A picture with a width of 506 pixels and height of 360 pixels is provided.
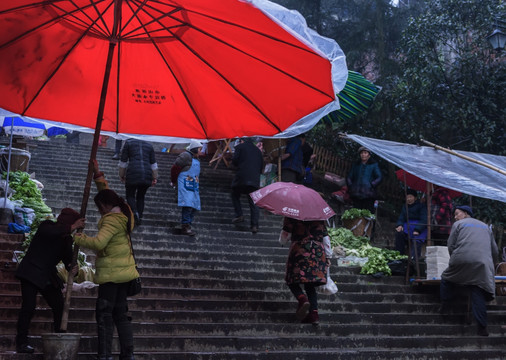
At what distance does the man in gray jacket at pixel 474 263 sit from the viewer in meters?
9.43

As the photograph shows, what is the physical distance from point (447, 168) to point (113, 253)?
520cm

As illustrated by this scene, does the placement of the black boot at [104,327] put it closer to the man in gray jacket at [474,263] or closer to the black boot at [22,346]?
the black boot at [22,346]

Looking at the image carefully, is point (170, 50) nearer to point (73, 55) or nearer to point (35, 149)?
point (73, 55)

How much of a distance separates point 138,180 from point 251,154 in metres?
2.37

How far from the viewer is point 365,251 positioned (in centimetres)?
1174

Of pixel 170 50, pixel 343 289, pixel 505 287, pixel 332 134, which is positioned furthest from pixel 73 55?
pixel 332 134

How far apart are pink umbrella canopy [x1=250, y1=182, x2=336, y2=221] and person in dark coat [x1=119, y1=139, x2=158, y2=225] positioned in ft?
9.42

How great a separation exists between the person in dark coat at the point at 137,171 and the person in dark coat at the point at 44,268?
4.25m

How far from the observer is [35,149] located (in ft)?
51.9

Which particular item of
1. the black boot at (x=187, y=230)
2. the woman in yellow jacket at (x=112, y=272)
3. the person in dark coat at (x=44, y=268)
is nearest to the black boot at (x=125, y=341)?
the woman in yellow jacket at (x=112, y=272)

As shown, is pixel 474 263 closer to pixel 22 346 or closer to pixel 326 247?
pixel 326 247

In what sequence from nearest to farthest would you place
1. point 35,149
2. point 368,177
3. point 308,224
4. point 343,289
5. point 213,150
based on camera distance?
point 308,224 → point 343,289 → point 368,177 → point 35,149 → point 213,150

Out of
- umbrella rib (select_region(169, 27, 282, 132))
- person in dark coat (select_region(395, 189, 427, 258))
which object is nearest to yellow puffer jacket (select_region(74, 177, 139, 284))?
umbrella rib (select_region(169, 27, 282, 132))

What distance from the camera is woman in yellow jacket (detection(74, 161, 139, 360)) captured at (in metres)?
6.39
